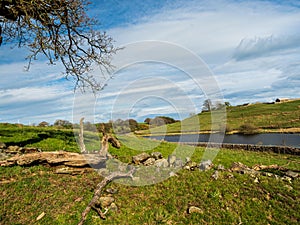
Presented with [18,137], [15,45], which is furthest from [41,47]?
[18,137]

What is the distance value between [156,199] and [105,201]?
206 cm

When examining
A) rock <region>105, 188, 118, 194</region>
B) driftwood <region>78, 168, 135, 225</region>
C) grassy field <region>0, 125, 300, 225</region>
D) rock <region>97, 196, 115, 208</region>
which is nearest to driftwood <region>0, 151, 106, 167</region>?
grassy field <region>0, 125, 300, 225</region>

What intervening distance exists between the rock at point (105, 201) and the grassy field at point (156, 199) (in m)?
0.27

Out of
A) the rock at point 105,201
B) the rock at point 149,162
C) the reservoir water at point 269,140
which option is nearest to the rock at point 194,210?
the rock at point 105,201

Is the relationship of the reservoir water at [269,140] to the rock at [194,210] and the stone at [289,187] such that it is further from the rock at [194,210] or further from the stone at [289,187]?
the rock at [194,210]

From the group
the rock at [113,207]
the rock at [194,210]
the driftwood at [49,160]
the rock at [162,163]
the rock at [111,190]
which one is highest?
the driftwood at [49,160]

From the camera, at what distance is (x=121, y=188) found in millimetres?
10945

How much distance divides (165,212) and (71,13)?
13.2 m

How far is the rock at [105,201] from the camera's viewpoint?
947 centimetres

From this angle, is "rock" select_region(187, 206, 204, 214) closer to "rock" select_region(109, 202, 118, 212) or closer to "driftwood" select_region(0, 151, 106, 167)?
"rock" select_region(109, 202, 118, 212)

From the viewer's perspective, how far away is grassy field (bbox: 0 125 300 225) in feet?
29.5

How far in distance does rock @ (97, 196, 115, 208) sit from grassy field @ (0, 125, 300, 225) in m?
0.27

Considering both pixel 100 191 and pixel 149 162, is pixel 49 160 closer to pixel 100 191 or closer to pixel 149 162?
pixel 100 191

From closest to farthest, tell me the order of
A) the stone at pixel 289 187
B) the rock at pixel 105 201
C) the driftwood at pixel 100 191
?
the driftwood at pixel 100 191
the rock at pixel 105 201
the stone at pixel 289 187
